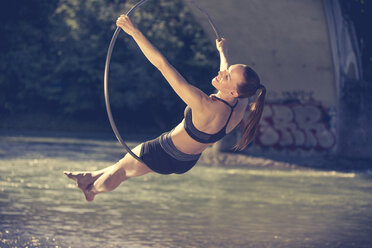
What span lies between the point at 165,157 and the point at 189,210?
767 cm

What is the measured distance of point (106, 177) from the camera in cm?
916

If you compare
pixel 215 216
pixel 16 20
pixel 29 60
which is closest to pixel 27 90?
pixel 29 60

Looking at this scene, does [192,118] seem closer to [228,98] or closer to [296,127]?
[228,98]

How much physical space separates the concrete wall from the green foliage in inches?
627

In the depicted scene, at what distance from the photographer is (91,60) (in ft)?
167

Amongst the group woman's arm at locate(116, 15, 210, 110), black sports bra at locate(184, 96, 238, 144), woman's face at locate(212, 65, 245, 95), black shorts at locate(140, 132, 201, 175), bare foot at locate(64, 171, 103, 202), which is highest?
woman's arm at locate(116, 15, 210, 110)

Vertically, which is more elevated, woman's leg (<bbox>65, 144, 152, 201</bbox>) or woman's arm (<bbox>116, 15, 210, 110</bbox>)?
woman's arm (<bbox>116, 15, 210, 110</bbox>)

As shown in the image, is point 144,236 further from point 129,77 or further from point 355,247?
point 129,77

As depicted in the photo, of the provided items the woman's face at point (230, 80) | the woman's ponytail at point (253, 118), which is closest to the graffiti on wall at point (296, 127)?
the woman's ponytail at point (253, 118)

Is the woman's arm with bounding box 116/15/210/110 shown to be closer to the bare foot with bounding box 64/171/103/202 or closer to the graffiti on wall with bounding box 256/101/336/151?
the bare foot with bounding box 64/171/103/202

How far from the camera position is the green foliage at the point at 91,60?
163ft

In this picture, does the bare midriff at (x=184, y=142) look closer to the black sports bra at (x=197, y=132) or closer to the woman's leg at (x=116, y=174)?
the black sports bra at (x=197, y=132)

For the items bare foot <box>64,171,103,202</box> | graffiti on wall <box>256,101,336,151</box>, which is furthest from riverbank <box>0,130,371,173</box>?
bare foot <box>64,171,103,202</box>

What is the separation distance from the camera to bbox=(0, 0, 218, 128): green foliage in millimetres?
49625
